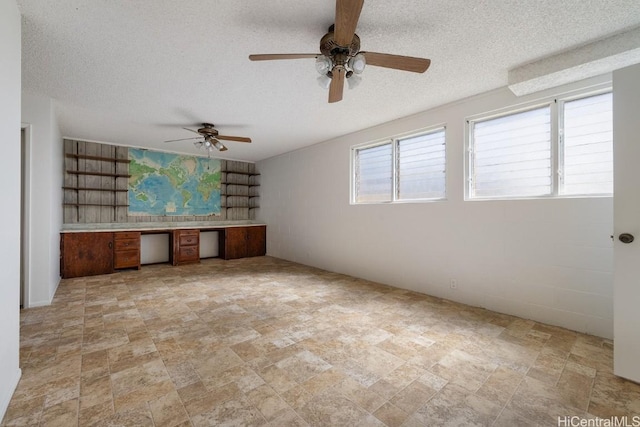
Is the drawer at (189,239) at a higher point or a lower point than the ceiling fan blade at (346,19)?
lower

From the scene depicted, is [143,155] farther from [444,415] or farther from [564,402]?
[564,402]

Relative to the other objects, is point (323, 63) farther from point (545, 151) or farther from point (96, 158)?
point (96, 158)

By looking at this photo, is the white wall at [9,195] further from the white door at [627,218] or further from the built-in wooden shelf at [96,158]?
the built-in wooden shelf at [96,158]

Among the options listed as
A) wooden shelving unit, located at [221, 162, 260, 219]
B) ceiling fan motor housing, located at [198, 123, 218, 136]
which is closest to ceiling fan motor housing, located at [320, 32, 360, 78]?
ceiling fan motor housing, located at [198, 123, 218, 136]

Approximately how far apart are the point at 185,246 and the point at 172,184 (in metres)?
1.61

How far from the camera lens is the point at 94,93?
3332 mm

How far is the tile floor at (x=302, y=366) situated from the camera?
1.66 meters

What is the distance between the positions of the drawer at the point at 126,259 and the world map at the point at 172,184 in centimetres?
112

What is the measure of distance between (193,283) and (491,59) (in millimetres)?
5022

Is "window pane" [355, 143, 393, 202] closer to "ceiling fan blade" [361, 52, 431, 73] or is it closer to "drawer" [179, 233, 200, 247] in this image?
"ceiling fan blade" [361, 52, 431, 73]

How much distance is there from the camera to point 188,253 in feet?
20.6

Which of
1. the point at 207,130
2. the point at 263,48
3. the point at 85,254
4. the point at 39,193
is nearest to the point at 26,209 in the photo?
the point at 39,193

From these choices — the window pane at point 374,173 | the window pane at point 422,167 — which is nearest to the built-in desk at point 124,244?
the window pane at point 374,173

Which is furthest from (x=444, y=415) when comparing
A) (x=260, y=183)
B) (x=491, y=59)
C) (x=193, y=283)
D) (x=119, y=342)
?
(x=260, y=183)
